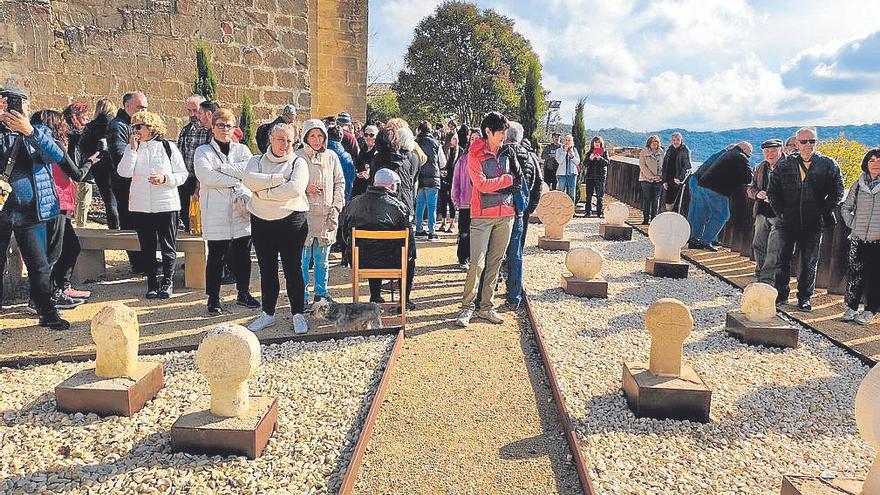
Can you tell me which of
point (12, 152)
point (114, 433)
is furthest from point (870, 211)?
point (12, 152)

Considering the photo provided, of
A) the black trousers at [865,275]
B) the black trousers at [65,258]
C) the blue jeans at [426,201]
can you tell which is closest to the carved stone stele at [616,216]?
the blue jeans at [426,201]

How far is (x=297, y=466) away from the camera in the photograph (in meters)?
3.11

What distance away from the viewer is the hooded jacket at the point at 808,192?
241 inches

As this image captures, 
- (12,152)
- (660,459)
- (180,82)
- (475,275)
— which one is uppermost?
(180,82)

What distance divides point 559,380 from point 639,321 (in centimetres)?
191

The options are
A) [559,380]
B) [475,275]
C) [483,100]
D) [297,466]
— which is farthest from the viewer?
[483,100]

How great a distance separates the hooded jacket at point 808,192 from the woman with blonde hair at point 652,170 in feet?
15.5

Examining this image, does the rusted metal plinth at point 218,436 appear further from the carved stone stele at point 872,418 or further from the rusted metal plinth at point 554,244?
the rusted metal plinth at point 554,244

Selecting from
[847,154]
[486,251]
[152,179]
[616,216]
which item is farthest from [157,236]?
[847,154]

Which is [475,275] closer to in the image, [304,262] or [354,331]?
[354,331]

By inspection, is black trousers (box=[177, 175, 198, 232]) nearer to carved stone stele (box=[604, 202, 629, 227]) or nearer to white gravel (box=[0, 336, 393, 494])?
white gravel (box=[0, 336, 393, 494])

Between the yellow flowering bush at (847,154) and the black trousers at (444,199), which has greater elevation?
the yellow flowering bush at (847,154)

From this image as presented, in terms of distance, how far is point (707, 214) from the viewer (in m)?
9.87

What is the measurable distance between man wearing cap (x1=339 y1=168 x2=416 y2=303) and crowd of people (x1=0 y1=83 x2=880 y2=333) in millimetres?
13
